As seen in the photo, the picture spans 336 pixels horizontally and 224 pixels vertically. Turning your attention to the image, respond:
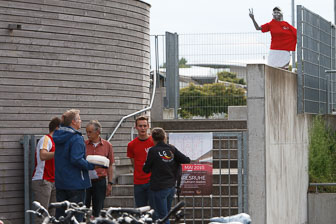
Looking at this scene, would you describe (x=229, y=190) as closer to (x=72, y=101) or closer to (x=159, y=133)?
(x=159, y=133)

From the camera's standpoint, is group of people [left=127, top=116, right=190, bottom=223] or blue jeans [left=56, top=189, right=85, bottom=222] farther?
group of people [left=127, top=116, right=190, bottom=223]

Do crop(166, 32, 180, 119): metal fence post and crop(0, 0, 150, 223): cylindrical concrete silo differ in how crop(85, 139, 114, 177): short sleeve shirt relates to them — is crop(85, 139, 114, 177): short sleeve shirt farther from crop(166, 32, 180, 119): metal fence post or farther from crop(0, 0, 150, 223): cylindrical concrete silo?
crop(166, 32, 180, 119): metal fence post

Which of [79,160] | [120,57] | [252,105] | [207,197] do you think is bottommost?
[207,197]

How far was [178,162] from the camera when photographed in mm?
9648

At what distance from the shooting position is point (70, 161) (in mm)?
8805

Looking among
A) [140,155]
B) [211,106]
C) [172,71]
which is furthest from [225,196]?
[172,71]

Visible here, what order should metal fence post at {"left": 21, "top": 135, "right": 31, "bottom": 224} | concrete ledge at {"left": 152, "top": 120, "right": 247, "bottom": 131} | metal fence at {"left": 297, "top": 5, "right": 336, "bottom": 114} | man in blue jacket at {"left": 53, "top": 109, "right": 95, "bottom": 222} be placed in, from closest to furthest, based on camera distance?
man in blue jacket at {"left": 53, "top": 109, "right": 95, "bottom": 222}
metal fence post at {"left": 21, "top": 135, "right": 31, "bottom": 224}
metal fence at {"left": 297, "top": 5, "right": 336, "bottom": 114}
concrete ledge at {"left": 152, "top": 120, "right": 247, "bottom": 131}

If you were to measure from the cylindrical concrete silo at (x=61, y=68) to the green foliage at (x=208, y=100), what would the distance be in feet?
9.50

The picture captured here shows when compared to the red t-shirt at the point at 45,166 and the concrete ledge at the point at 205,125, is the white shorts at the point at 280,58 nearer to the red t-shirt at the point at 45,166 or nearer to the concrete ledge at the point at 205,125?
the concrete ledge at the point at 205,125

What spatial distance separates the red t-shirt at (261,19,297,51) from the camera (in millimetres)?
13242

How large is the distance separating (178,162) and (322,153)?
5300 mm

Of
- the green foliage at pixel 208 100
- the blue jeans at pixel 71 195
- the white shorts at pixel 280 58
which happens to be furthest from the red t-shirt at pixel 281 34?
the blue jeans at pixel 71 195

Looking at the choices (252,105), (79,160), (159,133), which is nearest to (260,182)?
(252,105)

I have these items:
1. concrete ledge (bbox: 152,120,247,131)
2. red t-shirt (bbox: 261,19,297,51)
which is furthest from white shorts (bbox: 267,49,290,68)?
concrete ledge (bbox: 152,120,247,131)
